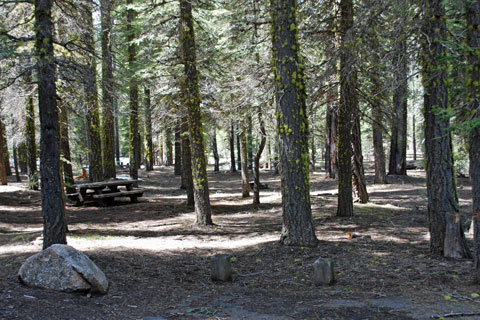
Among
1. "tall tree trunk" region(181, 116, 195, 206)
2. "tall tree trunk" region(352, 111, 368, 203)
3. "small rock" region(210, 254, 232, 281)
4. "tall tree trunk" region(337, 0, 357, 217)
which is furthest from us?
"tall tree trunk" region(181, 116, 195, 206)

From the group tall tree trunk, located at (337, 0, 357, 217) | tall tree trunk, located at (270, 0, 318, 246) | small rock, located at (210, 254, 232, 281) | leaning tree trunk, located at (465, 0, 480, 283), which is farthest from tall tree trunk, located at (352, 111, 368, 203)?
small rock, located at (210, 254, 232, 281)

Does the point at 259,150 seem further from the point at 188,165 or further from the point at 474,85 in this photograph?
the point at 474,85

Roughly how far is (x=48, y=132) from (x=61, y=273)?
2449 millimetres

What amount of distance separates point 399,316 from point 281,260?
292 centimetres

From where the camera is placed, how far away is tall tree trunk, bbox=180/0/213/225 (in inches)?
415

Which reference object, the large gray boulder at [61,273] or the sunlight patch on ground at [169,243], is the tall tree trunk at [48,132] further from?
the sunlight patch on ground at [169,243]

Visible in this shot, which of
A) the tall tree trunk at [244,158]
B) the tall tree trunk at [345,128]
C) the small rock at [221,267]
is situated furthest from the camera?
the tall tree trunk at [244,158]

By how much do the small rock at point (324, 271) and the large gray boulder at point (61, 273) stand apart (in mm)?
3242

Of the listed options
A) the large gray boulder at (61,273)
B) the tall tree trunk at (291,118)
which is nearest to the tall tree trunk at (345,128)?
the tall tree trunk at (291,118)

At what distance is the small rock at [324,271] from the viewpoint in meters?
6.00

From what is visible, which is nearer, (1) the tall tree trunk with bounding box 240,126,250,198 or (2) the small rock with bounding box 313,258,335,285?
(2) the small rock with bounding box 313,258,335,285

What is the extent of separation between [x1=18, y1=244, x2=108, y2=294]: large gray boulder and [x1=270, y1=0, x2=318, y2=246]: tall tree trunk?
380 cm

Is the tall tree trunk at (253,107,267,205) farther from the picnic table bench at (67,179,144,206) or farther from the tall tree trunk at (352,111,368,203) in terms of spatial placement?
the picnic table bench at (67,179,144,206)

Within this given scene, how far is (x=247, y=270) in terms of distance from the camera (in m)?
7.02
